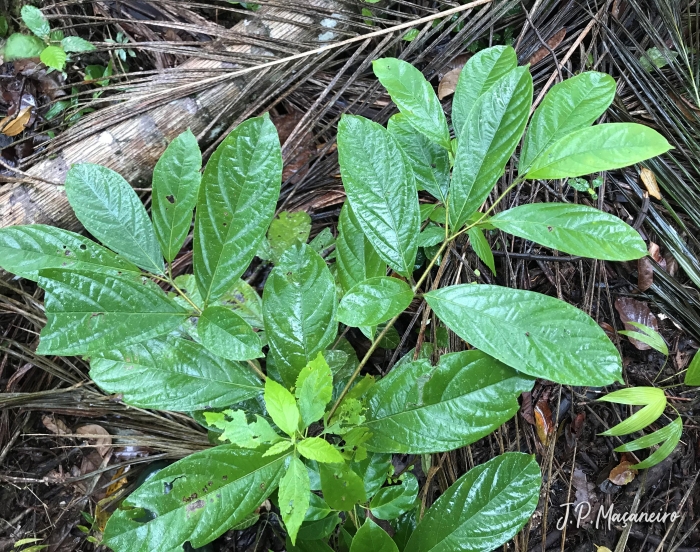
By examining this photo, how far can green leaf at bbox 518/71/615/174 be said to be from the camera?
914 millimetres

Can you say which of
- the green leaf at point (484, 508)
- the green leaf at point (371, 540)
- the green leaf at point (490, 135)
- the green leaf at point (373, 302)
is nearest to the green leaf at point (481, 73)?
the green leaf at point (490, 135)

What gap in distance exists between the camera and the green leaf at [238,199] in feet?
3.01

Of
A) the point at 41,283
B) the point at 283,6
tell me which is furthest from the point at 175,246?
the point at 283,6

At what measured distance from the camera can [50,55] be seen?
1.83 m

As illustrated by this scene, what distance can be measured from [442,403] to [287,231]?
0.82m

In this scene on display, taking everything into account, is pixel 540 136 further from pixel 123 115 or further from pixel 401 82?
pixel 123 115

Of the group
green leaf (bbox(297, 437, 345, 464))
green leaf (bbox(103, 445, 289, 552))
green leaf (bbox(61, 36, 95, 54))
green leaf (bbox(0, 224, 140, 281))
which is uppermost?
green leaf (bbox(61, 36, 95, 54))

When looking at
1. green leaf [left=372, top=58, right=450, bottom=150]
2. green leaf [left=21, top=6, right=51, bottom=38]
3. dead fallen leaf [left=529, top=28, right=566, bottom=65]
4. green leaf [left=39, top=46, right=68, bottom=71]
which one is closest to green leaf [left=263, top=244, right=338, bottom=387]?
green leaf [left=372, top=58, right=450, bottom=150]

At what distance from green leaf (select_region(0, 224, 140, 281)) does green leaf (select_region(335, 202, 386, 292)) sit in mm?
532

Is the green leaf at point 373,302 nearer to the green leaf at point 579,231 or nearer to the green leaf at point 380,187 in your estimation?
the green leaf at point 380,187

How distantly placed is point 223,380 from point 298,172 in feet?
3.16

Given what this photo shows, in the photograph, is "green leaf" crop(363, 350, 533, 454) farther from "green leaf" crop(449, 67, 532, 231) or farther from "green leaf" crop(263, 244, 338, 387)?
"green leaf" crop(449, 67, 532, 231)

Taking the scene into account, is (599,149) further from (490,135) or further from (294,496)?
(294,496)

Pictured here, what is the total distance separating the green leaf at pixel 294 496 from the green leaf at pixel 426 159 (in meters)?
0.73
